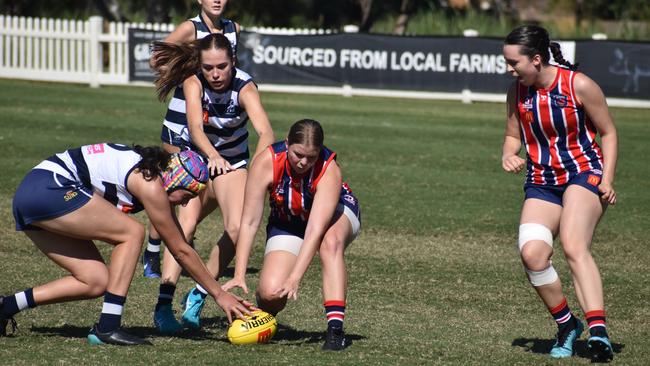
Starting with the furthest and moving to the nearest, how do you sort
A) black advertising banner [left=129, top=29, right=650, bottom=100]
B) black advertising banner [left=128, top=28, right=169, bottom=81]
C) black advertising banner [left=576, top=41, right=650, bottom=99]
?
1. black advertising banner [left=128, top=28, right=169, bottom=81]
2. black advertising banner [left=129, top=29, right=650, bottom=100]
3. black advertising banner [left=576, top=41, right=650, bottom=99]

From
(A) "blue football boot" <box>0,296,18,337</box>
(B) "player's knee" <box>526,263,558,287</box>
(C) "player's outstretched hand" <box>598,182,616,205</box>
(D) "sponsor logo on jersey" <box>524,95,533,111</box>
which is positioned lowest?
(A) "blue football boot" <box>0,296,18,337</box>

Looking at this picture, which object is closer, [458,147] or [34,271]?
[34,271]

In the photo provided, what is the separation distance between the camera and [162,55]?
7109 millimetres

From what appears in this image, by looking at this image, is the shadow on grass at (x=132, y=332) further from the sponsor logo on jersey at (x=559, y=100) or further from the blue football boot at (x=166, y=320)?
the sponsor logo on jersey at (x=559, y=100)

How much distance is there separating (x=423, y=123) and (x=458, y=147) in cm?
343

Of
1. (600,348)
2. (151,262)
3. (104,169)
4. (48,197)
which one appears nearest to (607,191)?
(600,348)

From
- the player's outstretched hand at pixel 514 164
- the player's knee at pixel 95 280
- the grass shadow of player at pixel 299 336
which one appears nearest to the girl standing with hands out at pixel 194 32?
the grass shadow of player at pixel 299 336

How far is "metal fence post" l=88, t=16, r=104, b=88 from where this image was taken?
88.9 ft

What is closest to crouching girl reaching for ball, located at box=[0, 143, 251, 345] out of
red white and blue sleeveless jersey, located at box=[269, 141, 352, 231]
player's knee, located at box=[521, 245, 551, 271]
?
red white and blue sleeveless jersey, located at box=[269, 141, 352, 231]

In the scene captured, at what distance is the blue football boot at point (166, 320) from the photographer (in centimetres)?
659

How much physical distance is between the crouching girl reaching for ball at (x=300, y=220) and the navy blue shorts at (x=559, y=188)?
3.50ft

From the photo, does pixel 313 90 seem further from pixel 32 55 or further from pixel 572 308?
pixel 572 308

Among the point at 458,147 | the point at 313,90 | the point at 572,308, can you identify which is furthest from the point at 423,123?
the point at 572,308

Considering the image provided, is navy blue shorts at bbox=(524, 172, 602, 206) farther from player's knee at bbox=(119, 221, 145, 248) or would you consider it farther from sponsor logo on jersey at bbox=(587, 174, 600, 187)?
player's knee at bbox=(119, 221, 145, 248)
